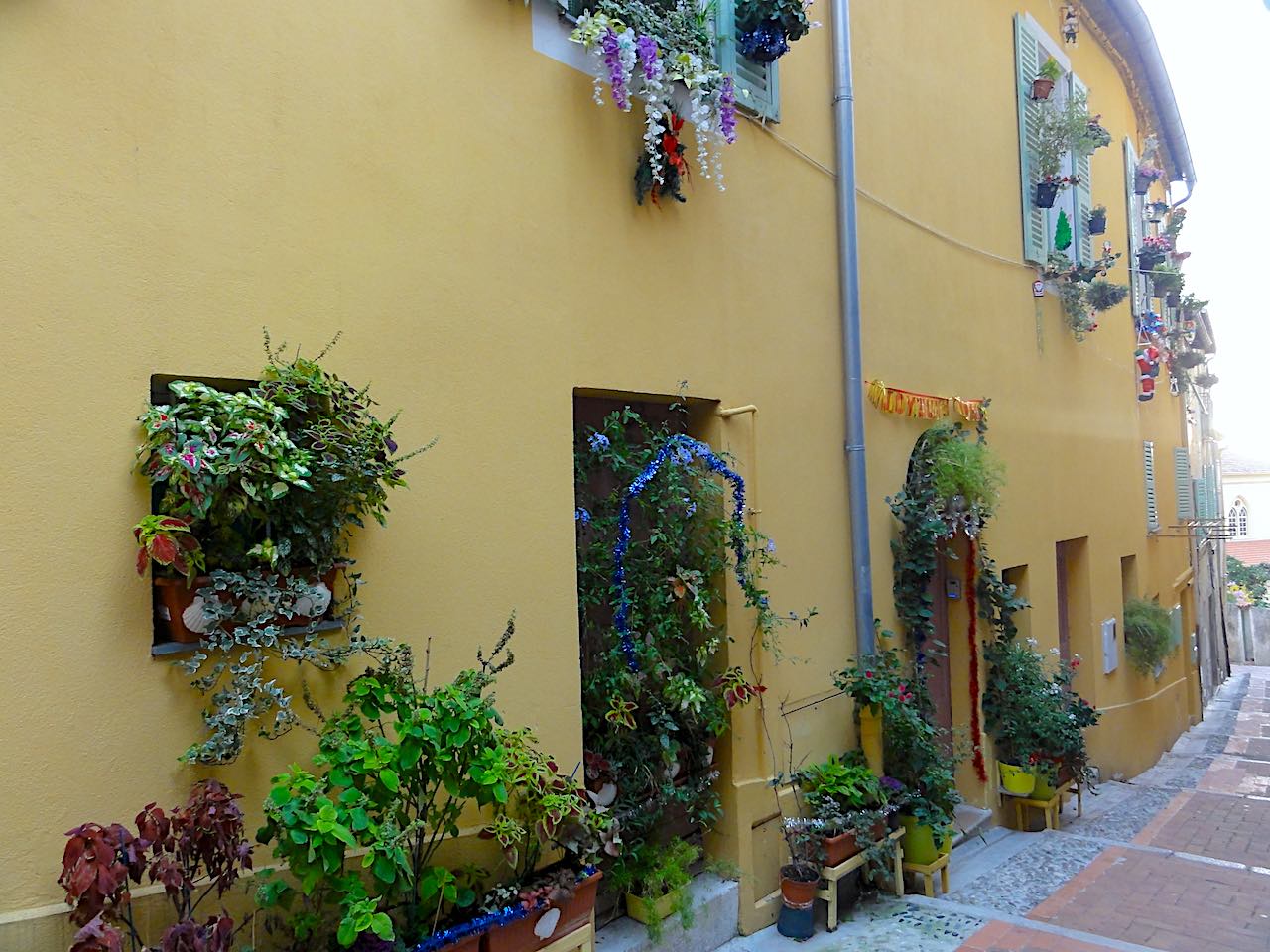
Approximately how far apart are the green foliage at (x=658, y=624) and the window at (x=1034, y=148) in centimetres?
581

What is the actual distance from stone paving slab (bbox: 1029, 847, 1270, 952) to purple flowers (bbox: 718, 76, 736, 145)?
4.71 meters

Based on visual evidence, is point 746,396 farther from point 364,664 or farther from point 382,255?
point 364,664

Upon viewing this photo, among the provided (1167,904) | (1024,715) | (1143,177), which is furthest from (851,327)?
(1143,177)

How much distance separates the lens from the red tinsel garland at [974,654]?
25.0 feet

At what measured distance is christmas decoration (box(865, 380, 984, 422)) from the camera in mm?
6219

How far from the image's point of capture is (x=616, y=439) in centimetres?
440

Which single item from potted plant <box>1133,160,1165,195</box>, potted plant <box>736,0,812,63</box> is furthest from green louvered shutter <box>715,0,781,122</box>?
Result: potted plant <box>1133,160,1165,195</box>

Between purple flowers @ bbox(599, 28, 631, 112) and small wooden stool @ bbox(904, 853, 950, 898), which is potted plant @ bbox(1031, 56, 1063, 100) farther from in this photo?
small wooden stool @ bbox(904, 853, 950, 898)

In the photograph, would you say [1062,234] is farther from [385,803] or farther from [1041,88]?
[385,803]

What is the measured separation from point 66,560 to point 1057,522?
876cm

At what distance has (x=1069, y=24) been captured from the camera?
33.4ft

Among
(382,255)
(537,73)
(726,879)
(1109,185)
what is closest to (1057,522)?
(1109,185)

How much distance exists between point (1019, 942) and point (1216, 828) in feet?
15.7

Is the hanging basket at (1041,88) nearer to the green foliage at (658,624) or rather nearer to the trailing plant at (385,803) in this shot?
the green foliage at (658,624)
